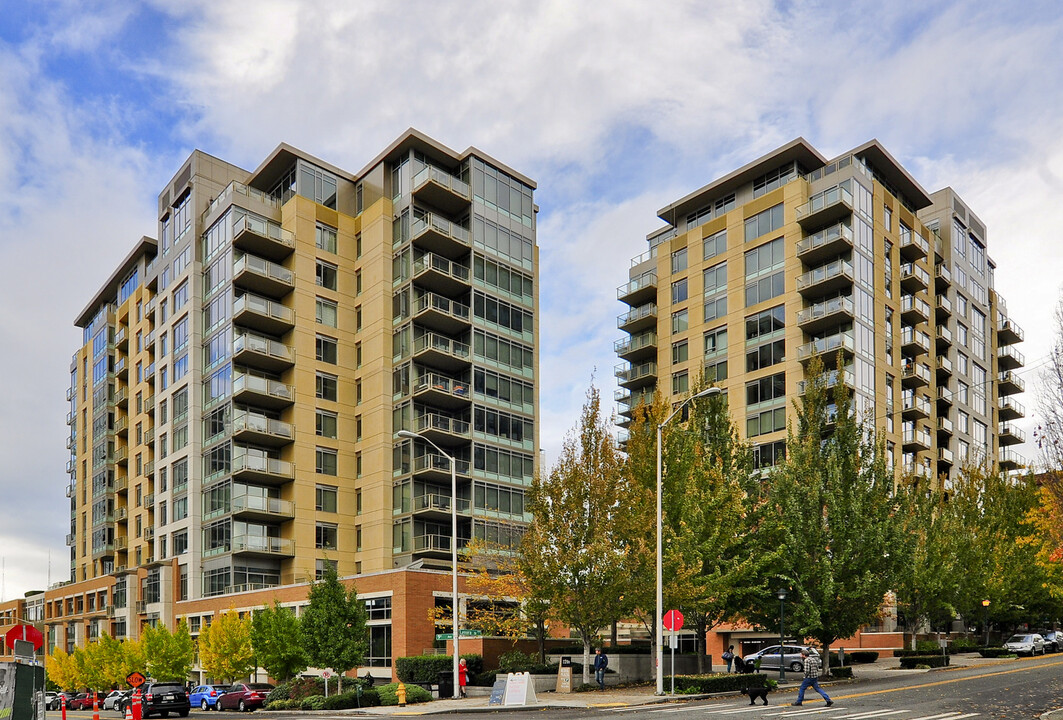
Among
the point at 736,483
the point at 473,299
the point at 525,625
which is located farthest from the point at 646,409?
the point at 473,299

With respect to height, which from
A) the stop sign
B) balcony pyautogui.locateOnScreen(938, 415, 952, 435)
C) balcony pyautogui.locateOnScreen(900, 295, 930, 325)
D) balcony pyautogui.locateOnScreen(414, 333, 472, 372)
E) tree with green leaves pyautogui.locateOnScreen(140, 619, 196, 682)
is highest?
balcony pyautogui.locateOnScreen(900, 295, 930, 325)

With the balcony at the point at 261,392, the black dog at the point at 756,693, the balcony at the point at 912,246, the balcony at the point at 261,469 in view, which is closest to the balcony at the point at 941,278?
the balcony at the point at 912,246

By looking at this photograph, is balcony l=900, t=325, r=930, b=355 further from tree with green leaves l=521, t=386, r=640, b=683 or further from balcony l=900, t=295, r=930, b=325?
tree with green leaves l=521, t=386, r=640, b=683

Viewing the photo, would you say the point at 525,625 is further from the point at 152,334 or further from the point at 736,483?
the point at 152,334

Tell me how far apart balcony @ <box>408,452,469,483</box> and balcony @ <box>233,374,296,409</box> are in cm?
920

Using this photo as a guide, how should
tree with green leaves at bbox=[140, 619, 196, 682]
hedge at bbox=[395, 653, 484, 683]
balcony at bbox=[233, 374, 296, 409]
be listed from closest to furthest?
1. hedge at bbox=[395, 653, 484, 683]
2. tree with green leaves at bbox=[140, 619, 196, 682]
3. balcony at bbox=[233, 374, 296, 409]

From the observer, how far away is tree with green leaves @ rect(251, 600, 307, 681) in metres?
46.7

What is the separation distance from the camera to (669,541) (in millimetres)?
39031

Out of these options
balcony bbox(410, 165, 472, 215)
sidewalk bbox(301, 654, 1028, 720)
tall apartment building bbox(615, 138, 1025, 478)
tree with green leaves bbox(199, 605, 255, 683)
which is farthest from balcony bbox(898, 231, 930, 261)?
tree with green leaves bbox(199, 605, 255, 683)

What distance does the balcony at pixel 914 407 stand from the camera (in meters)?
76.2

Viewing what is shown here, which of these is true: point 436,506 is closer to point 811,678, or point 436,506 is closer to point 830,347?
point 830,347

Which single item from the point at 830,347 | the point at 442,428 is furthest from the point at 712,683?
the point at 830,347

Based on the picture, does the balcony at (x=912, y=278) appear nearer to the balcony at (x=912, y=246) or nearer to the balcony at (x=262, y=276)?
the balcony at (x=912, y=246)

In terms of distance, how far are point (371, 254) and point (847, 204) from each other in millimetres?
33855
